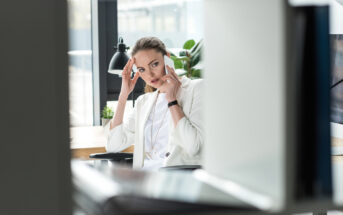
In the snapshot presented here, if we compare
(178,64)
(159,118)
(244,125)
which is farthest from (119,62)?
(244,125)

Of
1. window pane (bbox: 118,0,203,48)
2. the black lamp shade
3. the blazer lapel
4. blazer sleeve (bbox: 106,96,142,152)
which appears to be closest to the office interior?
the blazer lapel

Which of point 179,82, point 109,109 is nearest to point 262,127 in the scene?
point 179,82

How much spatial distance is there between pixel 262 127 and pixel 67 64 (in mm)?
293

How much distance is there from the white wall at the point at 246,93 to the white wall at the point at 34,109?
0.27m

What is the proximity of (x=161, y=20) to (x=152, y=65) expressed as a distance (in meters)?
1.94

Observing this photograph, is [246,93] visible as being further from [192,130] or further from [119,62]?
[119,62]

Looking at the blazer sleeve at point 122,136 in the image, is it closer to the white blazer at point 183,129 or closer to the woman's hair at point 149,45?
the white blazer at point 183,129

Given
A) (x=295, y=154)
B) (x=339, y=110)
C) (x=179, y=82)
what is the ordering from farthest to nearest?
(x=339, y=110)
(x=179, y=82)
(x=295, y=154)

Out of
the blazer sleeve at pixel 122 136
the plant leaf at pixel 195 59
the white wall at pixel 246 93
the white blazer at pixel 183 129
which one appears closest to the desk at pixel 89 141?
the blazer sleeve at pixel 122 136

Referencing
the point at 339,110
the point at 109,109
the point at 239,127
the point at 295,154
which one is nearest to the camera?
the point at 295,154

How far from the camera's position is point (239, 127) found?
A: 86 centimetres

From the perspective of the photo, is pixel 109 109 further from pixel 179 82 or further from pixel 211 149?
pixel 211 149

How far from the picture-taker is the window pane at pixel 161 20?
192 inches

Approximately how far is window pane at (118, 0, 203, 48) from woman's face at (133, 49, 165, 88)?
1.84 m
